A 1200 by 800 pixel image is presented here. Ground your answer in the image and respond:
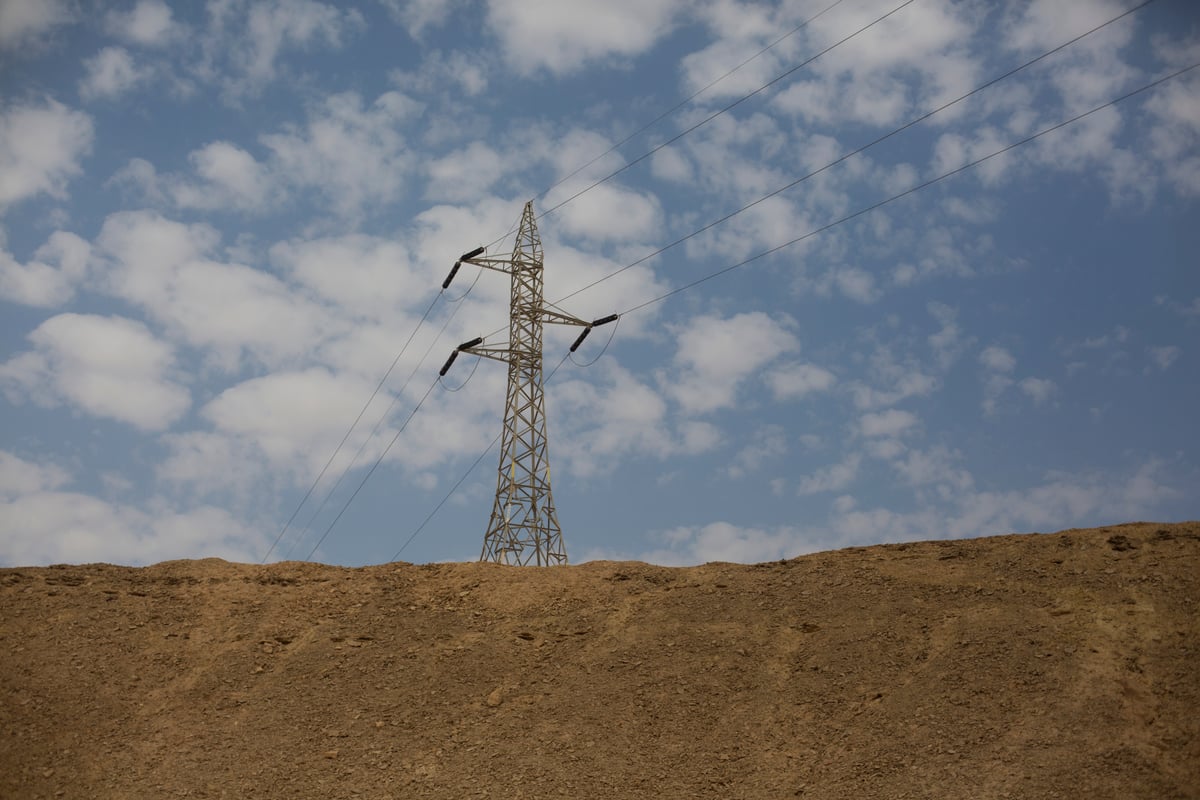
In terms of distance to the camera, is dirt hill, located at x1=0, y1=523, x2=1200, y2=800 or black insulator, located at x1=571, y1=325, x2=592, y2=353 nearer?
dirt hill, located at x1=0, y1=523, x2=1200, y2=800

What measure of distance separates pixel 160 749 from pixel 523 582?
826 centimetres

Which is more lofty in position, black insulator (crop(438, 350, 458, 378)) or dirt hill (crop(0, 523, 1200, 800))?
black insulator (crop(438, 350, 458, 378))

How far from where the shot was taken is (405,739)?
61.1 feet

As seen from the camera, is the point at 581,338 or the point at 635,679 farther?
the point at 581,338

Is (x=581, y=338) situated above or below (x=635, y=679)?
above

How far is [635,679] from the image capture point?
771 inches

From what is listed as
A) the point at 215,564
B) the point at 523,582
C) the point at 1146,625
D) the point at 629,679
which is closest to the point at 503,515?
the point at 523,582

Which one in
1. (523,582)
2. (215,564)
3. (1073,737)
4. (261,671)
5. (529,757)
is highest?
(215,564)

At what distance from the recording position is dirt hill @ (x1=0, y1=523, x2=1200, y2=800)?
640 inches

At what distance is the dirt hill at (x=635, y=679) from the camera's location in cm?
1625

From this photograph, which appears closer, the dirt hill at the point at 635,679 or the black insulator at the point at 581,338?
the dirt hill at the point at 635,679

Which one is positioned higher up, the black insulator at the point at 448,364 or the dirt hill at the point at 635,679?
the black insulator at the point at 448,364

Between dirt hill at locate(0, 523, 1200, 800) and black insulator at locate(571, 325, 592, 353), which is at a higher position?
black insulator at locate(571, 325, 592, 353)

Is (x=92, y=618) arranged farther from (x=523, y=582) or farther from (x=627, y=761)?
(x=627, y=761)
